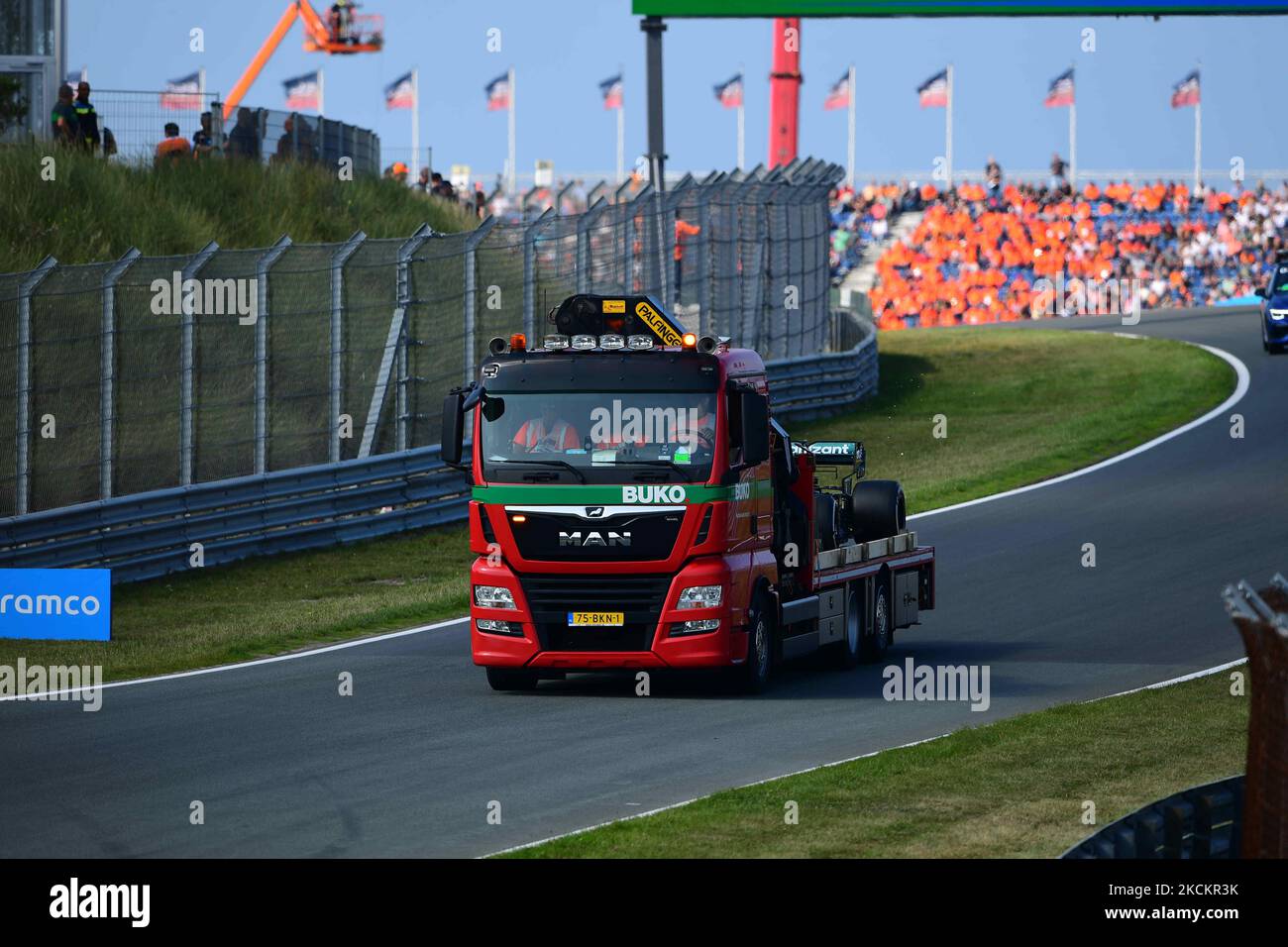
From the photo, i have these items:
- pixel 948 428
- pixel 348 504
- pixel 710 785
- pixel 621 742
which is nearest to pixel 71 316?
pixel 348 504

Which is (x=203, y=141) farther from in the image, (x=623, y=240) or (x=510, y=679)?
(x=510, y=679)

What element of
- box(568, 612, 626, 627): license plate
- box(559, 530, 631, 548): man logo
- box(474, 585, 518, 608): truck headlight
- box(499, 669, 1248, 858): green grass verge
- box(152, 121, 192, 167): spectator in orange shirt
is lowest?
box(499, 669, 1248, 858): green grass verge

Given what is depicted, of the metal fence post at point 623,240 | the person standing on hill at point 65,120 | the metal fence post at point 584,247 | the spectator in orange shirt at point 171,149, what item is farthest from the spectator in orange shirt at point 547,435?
the spectator in orange shirt at point 171,149

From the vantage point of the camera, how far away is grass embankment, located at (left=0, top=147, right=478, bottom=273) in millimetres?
26609

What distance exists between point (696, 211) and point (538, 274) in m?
4.91

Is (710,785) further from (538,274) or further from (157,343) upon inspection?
(538,274)

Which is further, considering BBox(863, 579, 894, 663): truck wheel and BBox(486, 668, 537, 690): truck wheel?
BBox(863, 579, 894, 663): truck wheel

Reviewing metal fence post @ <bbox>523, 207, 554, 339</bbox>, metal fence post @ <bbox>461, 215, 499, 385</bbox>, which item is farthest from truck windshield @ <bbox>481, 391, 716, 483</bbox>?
metal fence post @ <bbox>523, 207, 554, 339</bbox>

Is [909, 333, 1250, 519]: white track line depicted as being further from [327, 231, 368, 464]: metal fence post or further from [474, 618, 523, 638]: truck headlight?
[474, 618, 523, 638]: truck headlight

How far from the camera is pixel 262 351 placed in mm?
22938

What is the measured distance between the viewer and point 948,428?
33.2 meters

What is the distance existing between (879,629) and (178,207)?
587 inches

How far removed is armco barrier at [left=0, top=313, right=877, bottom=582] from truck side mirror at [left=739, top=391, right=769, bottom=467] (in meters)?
8.17

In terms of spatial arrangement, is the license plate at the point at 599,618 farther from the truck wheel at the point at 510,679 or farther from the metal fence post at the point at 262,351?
the metal fence post at the point at 262,351
